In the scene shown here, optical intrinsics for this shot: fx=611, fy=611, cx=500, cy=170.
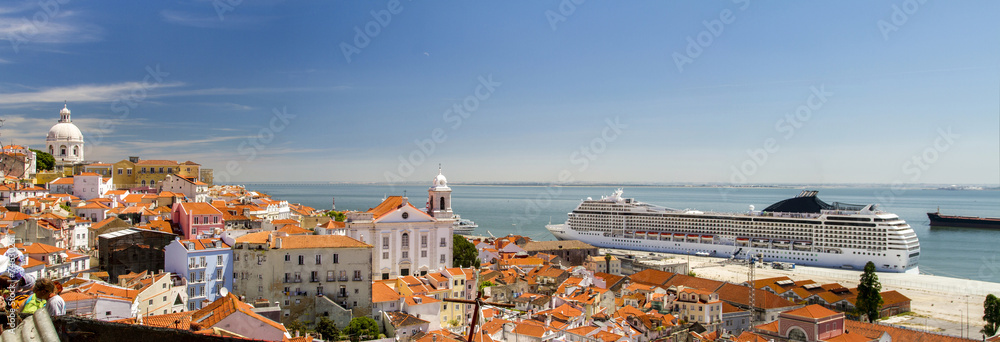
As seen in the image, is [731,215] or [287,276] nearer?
[287,276]

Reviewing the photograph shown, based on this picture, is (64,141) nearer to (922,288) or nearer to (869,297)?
(869,297)

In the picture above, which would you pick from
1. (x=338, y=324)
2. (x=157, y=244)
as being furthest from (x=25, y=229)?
(x=338, y=324)

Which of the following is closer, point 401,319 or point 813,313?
point 401,319

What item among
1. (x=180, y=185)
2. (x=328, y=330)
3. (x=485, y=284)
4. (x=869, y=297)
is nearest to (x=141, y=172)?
(x=180, y=185)

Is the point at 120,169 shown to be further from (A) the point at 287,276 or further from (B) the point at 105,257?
(A) the point at 287,276

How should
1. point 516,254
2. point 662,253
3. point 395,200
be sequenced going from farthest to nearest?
1. point 662,253
2. point 516,254
3. point 395,200

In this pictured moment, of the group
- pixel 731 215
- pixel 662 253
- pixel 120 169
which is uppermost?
pixel 120 169
